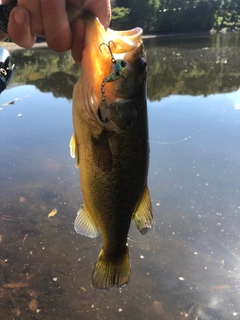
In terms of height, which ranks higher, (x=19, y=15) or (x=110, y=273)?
(x=19, y=15)

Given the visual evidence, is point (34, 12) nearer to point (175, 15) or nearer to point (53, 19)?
point (53, 19)

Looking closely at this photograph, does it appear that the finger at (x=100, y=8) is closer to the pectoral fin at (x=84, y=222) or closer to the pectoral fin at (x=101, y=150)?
→ the pectoral fin at (x=101, y=150)

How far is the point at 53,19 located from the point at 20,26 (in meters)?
0.18

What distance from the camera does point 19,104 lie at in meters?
9.62

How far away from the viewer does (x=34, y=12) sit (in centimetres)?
150

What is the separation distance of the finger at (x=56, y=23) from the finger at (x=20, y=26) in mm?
87

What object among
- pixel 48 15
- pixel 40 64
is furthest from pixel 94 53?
pixel 40 64

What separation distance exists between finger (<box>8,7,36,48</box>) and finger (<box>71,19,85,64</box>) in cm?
20

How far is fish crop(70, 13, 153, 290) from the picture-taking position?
1.52 m

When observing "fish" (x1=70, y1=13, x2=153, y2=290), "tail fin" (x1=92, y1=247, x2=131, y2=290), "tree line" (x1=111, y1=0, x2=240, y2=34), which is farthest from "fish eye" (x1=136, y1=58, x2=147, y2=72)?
"tree line" (x1=111, y1=0, x2=240, y2=34)

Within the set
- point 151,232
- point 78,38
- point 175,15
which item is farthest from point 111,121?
point 175,15

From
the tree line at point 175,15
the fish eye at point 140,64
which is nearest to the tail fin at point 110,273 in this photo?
the fish eye at point 140,64

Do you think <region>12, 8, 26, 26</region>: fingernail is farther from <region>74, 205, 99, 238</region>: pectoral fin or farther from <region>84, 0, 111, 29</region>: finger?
<region>74, 205, 99, 238</region>: pectoral fin

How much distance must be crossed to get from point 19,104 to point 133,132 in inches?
338
